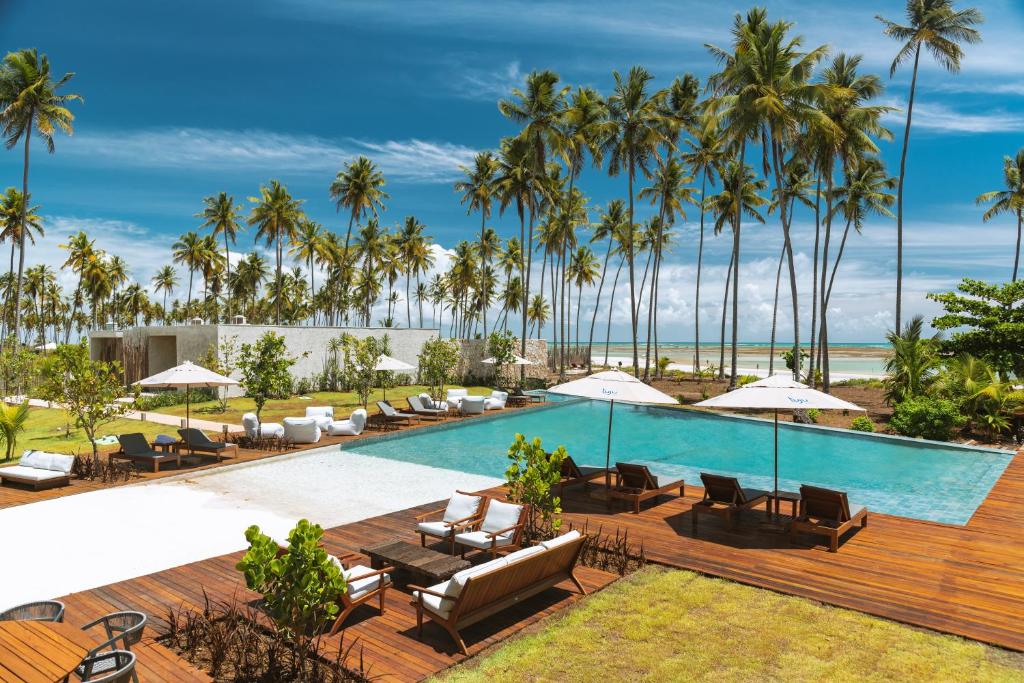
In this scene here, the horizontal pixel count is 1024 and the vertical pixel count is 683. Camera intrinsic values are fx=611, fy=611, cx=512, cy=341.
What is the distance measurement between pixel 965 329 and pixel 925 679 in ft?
70.9

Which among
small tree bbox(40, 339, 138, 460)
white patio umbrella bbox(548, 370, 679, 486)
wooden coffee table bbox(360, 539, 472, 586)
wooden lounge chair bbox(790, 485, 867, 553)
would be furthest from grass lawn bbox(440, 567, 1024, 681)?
small tree bbox(40, 339, 138, 460)

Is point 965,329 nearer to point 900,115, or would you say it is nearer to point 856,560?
point 900,115

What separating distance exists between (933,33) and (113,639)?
34.2 metres

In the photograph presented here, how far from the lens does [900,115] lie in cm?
2748

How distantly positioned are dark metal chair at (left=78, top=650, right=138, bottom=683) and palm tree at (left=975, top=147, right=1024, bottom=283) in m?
50.4

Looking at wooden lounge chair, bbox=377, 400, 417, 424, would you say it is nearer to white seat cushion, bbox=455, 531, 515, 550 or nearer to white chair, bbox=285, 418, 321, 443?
white chair, bbox=285, 418, 321, 443

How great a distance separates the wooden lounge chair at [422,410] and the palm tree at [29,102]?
2104 centimetres

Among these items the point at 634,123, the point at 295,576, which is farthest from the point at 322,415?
the point at 634,123

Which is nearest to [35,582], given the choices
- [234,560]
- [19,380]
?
[234,560]

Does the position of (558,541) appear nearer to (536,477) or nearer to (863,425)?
(536,477)

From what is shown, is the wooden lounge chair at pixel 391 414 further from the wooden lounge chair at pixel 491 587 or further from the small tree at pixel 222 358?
the wooden lounge chair at pixel 491 587

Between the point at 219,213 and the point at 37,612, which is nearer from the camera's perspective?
the point at 37,612

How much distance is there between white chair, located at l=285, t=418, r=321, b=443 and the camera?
16.6 meters

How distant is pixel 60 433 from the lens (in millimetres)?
19781
